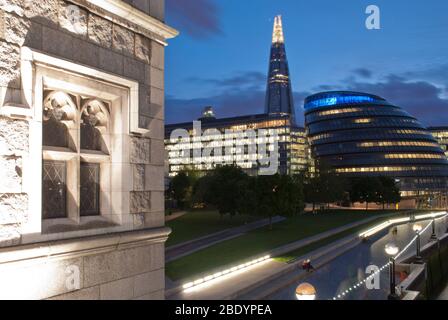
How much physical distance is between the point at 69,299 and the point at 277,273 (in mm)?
20851

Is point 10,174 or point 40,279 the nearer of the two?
point 10,174

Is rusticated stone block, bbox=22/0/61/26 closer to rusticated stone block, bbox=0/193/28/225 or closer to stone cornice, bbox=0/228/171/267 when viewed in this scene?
rusticated stone block, bbox=0/193/28/225

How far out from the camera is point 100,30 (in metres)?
5.86

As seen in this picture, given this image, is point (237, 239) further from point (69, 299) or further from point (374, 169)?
point (374, 169)

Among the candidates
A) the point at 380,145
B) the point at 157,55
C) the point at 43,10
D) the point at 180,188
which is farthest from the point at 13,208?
the point at 380,145

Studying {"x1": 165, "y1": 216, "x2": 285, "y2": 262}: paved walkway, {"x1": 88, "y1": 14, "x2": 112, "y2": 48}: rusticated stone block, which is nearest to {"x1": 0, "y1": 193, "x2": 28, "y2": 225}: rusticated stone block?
{"x1": 88, "y1": 14, "x2": 112, "y2": 48}: rusticated stone block

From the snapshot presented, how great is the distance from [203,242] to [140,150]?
32.0 metres

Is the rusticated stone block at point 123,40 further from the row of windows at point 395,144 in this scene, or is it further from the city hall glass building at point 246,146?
the city hall glass building at point 246,146

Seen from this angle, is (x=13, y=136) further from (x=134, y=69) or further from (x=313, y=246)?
(x=313, y=246)

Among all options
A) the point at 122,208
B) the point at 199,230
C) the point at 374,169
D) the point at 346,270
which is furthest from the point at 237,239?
the point at 374,169

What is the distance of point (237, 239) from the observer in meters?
39.0

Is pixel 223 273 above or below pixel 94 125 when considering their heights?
below

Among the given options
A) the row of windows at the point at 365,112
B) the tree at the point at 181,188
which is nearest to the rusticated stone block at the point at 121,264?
the tree at the point at 181,188

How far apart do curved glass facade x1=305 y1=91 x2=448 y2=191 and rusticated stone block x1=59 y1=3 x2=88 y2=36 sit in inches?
4205
